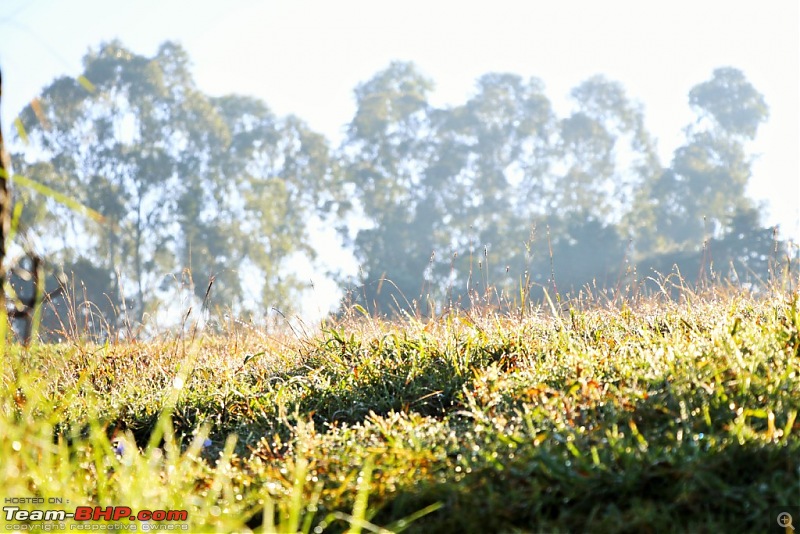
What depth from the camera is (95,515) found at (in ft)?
7.04

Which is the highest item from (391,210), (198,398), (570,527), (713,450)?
(391,210)

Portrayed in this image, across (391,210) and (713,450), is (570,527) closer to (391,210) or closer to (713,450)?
(713,450)

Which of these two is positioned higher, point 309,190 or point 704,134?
point 704,134

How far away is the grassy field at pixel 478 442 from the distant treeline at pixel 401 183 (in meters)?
22.3

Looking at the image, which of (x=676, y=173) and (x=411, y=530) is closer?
(x=411, y=530)

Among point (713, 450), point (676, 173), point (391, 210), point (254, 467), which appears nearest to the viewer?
point (713, 450)

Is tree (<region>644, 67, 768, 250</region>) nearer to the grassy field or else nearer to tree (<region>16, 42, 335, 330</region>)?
tree (<region>16, 42, 335, 330</region>)

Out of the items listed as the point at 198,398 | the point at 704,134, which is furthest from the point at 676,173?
the point at 198,398

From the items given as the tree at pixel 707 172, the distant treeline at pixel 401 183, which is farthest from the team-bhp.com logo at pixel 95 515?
the tree at pixel 707 172

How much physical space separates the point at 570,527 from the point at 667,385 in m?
1.00

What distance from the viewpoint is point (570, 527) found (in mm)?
2199

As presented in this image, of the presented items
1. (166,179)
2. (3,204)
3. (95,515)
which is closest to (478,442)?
(95,515)

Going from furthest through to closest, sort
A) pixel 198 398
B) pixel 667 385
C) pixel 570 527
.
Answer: pixel 198 398, pixel 667 385, pixel 570 527

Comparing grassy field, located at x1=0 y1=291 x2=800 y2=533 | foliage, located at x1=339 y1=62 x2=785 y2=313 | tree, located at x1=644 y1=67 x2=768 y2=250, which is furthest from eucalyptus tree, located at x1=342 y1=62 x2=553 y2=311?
grassy field, located at x1=0 y1=291 x2=800 y2=533
